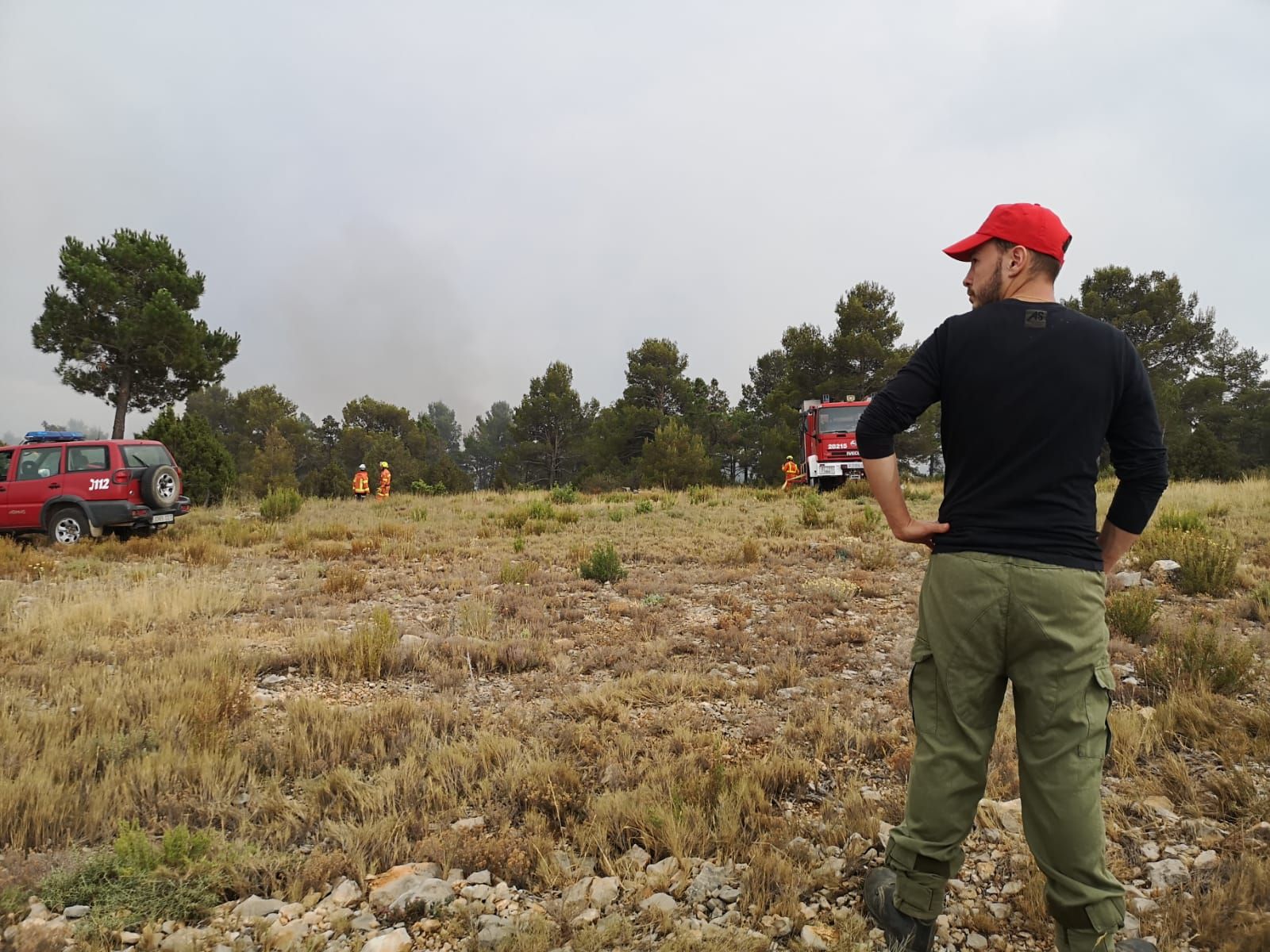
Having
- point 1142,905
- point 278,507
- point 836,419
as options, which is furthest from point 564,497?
point 1142,905

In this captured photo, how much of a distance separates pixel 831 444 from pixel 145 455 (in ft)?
53.0

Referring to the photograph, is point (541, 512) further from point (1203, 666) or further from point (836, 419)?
point (1203, 666)

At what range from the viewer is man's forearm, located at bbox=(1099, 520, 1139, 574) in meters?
2.21

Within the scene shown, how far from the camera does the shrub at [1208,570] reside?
6.36 m

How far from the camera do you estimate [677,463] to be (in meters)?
31.6

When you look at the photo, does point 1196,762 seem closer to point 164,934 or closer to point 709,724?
point 709,724

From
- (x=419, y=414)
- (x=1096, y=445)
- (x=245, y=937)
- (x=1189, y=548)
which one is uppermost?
(x=419, y=414)

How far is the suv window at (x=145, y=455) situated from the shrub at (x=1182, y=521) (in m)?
15.7

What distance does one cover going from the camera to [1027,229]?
2.07 m

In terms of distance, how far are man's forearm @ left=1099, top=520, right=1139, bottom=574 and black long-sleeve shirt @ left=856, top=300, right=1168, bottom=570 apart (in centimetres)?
9

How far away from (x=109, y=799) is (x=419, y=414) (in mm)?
64465

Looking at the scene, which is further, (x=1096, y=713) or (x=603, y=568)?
(x=603, y=568)

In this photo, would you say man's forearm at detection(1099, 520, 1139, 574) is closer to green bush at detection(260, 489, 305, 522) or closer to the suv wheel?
the suv wheel

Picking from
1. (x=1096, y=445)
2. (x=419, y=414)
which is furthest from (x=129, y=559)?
(x=419, y=414)
